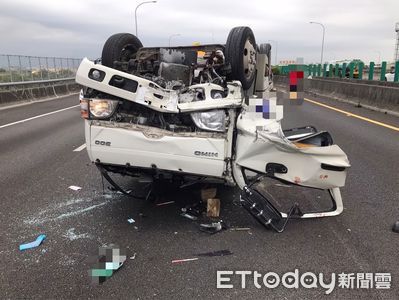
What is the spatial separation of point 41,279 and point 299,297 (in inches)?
77.7

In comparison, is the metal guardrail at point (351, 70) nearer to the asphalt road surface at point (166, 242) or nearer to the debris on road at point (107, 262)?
the asphalt road surface at point (166, 242)

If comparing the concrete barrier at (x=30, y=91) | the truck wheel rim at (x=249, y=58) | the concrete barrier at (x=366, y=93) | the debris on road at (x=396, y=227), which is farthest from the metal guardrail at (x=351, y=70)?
the debris on road at (x=396, y=227)

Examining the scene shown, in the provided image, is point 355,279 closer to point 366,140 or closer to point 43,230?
point 43,230

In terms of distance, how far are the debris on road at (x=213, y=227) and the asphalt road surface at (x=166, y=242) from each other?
0.08 metres

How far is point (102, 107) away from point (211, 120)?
1.11m

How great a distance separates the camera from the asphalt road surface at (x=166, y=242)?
3094 millimetres

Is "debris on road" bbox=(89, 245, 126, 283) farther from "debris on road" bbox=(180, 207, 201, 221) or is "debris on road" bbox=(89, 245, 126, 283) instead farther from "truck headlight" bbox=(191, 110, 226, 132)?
"truck headlight" bbox=(191, 110, 226, 132)

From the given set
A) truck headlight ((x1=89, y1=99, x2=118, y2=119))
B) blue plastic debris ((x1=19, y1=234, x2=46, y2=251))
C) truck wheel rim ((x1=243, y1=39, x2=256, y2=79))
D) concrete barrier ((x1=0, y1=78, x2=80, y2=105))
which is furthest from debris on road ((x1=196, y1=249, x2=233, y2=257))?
concrete barrier ((x1=0, y1=78, x2=80, y2=105))

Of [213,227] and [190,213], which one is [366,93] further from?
[213,227]

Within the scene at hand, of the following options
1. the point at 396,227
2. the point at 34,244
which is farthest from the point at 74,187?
the point at 396,227

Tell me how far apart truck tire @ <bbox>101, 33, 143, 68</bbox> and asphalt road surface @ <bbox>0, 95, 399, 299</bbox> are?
5.66 ft

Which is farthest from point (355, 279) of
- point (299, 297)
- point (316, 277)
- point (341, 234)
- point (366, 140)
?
point (366, 140)

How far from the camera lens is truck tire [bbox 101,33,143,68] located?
5.50 metres

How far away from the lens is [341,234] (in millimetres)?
4004
